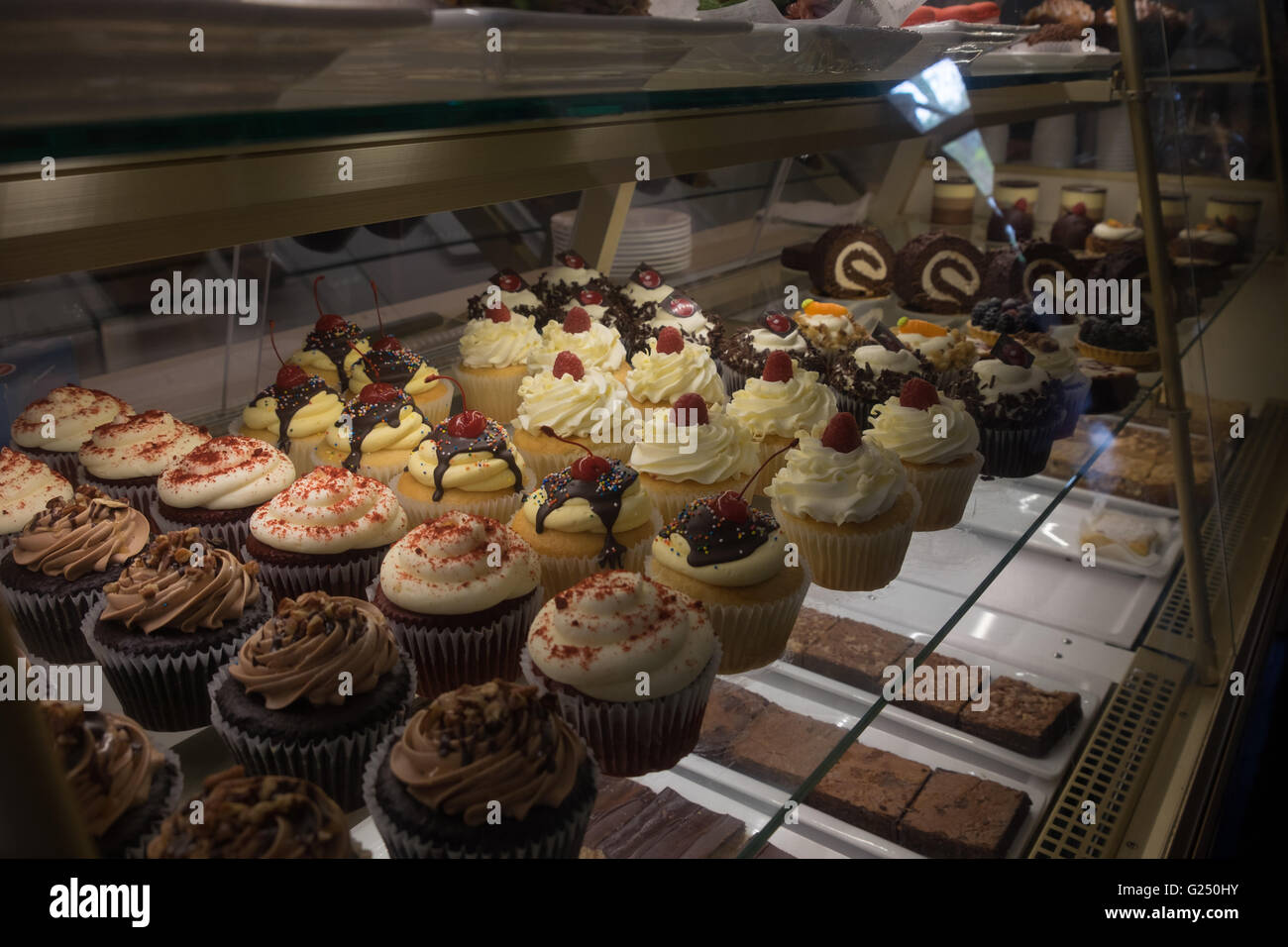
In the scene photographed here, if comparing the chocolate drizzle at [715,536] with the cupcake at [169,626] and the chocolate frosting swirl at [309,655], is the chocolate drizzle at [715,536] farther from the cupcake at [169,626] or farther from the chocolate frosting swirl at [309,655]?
the cupcake at [169,626]

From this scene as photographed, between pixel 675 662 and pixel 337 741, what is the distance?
0.71 metres

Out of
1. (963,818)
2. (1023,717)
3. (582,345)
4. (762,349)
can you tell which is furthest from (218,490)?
(1023,717)

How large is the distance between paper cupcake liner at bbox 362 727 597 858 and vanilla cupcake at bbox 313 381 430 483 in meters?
1.30

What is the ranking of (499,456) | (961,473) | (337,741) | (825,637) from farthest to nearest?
(961,473) < (499,456) < (825,637) < (337,741)

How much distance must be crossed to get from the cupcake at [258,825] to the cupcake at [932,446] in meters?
2.16

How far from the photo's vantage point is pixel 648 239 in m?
4.82

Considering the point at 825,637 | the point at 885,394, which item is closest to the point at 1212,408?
the point at 885,394

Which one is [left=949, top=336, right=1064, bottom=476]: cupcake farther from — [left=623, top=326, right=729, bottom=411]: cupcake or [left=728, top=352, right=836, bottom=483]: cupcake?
[left=623, top=326, right=729, bottom=411]: cupcake

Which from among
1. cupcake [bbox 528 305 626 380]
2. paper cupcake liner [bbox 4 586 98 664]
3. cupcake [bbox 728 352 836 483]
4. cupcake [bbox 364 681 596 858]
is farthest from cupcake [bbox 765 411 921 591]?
paper cupcake liner [bbox 4 586 98 664]

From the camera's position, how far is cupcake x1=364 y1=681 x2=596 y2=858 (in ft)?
5.65

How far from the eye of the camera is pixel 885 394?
12.3 ft

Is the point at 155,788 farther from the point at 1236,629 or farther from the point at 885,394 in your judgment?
the point at 1236,629

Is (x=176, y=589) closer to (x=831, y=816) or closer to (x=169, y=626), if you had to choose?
(x=169, y=626)

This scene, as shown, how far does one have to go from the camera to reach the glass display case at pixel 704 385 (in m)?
1.52
